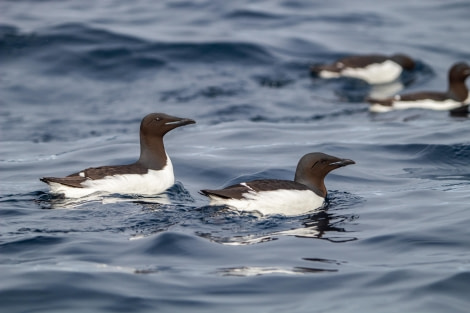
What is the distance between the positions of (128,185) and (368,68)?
11.2m

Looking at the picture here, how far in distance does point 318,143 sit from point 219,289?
7.03 metres

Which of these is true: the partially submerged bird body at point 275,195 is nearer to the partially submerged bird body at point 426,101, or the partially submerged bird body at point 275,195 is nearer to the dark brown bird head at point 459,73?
the partially submerged bird body at point 426,101

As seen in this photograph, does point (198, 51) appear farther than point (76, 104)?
Yes

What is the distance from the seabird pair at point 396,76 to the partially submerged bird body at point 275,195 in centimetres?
760

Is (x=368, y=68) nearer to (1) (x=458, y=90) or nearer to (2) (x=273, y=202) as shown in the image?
(1) (x=458, y=90)

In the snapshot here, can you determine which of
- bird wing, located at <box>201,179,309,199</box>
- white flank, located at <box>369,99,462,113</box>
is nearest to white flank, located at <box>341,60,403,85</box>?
white flank, located at <box>369,99,462,113</box>

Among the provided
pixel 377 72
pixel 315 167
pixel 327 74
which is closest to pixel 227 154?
pixel 315 167

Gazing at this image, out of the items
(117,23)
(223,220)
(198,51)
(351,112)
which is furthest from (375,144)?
(117,23)

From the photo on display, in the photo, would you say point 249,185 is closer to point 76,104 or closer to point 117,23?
point 76,104

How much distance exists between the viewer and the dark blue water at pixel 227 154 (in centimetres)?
806

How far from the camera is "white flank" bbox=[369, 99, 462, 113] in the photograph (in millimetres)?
18312

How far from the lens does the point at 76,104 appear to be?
64.3ft

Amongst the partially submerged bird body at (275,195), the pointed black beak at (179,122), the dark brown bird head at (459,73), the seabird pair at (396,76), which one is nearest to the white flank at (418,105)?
the seabird pair at (396,76)

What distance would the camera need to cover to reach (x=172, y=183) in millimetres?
11781
